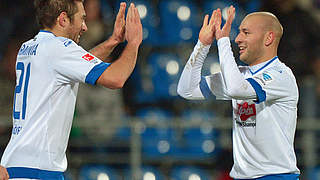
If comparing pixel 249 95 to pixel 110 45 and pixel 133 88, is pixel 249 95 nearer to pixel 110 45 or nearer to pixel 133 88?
pixel 110 45

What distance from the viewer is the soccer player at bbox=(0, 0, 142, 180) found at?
3416mm

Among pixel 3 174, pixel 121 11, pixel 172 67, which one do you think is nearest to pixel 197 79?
pixel 121 11

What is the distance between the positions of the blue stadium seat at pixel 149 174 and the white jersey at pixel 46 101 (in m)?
4.20

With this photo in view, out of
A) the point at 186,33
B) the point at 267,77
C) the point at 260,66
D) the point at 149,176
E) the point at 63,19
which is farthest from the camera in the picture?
the point at 186,33

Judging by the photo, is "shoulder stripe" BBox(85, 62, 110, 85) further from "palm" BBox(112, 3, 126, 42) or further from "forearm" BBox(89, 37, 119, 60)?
"forearm" BBox(89, 37, 119, 60)

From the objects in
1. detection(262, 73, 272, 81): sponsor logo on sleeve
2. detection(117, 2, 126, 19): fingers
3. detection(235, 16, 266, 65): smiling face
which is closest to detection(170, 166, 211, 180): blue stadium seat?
detection(235, 16, 266, 65): smiling face

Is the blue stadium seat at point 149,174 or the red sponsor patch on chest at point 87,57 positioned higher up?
the red sponsor patch on chest at point 87,57

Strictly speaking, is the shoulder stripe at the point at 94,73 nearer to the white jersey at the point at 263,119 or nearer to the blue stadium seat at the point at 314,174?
the white jersey at the point at 263,119

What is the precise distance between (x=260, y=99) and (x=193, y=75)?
696 mm

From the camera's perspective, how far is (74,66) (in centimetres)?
343

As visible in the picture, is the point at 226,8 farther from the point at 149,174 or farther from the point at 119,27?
the point at 119,27

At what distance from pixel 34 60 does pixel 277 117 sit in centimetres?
160

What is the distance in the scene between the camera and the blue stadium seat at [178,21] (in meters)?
9.31

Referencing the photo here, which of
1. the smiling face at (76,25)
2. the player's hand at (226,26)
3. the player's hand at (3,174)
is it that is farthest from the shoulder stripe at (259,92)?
the player's hand at (3,174)
